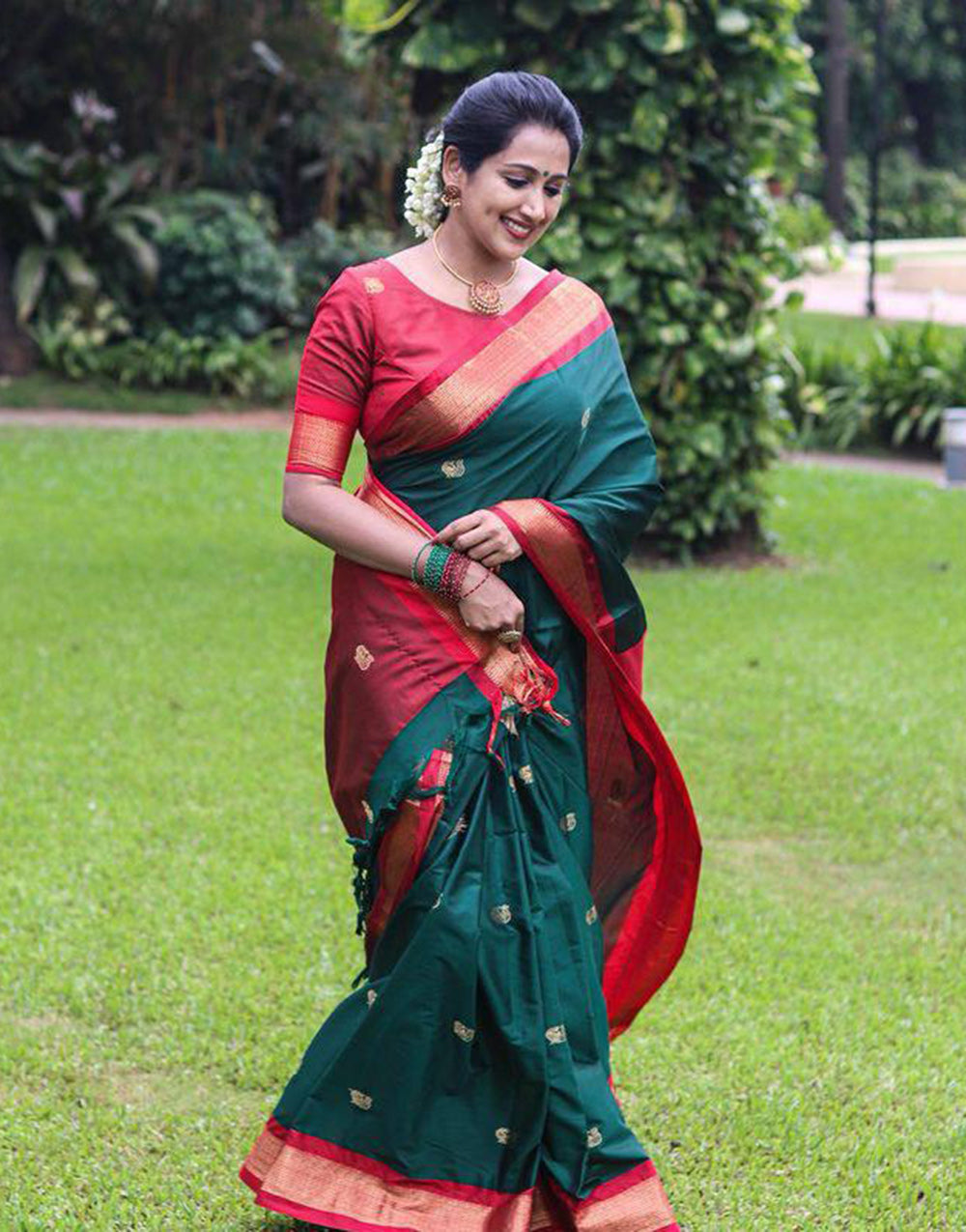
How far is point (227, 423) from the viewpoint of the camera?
1459cm

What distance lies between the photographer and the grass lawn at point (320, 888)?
12.2 ft

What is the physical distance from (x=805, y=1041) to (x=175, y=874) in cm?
180

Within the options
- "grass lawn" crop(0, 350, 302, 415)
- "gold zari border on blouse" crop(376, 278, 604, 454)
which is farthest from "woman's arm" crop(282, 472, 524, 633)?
"grass lawn" crop(0, 350, 302, 415)

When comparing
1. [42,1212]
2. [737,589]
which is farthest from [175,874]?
[737,589]

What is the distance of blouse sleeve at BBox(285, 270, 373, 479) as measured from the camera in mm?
3131

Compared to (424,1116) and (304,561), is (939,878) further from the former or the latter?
(304,561)

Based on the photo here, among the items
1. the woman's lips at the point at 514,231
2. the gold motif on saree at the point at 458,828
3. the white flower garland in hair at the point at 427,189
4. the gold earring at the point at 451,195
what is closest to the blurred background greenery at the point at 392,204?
the white flower garland in hair at the point at 427,189

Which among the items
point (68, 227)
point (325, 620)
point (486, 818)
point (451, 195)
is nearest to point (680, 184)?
point (325, 620)

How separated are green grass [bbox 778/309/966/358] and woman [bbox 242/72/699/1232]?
14.7m

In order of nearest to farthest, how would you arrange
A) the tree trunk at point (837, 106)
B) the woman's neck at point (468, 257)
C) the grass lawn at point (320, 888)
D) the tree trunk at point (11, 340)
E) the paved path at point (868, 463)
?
the woman's neck at point (468, 257) < the grass lawn at point (320, 888) < the paved path at point (868, 463) < the tree trunk at point (11, 340) < the tree trunk at point (837, 106)

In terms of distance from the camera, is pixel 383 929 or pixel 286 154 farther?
pixel 286 154

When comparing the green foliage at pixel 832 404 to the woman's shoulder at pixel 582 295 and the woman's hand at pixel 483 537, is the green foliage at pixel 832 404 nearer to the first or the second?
the woman's shoulder at pixel 582 295

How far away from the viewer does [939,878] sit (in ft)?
17.8

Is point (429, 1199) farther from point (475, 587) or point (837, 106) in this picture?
point (837, 106)
